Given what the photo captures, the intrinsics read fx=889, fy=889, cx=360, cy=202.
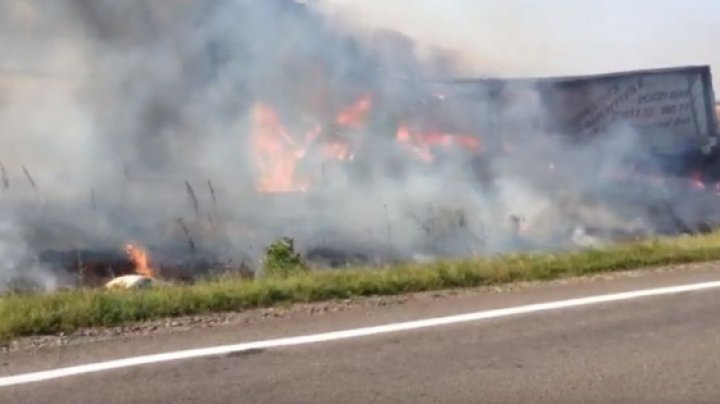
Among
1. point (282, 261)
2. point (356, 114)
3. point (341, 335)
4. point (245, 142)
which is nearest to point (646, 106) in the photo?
point (356, 114)

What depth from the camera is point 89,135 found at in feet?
37.2

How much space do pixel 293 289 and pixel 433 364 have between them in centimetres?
184

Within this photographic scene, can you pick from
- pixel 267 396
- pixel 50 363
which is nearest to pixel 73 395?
pixel 50 363

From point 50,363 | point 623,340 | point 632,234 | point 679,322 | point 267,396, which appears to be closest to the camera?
point 267,396

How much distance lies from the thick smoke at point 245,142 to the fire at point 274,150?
0.06 meters

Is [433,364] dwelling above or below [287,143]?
below

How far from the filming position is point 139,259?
31.6 ft

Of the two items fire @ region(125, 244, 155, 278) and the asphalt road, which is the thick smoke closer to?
fire @ region(125, 244, 155, 278)

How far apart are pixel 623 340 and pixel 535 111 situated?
8444 mm

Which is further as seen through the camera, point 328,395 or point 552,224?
point 552,224

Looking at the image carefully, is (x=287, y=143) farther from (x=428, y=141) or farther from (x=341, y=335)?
(x=341, y=335)

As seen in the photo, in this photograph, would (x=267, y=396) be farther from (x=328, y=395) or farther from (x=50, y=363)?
(x=50, y=363)

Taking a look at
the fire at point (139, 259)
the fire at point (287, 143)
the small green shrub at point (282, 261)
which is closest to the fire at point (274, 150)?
the fire at point (287, 143)

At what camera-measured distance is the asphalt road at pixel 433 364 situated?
3.95 m
